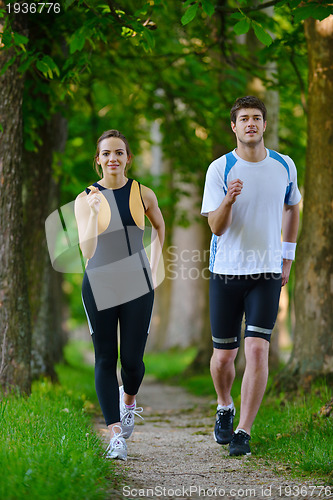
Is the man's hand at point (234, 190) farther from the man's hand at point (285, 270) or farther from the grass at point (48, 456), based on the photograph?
the grass at point (48, 456)

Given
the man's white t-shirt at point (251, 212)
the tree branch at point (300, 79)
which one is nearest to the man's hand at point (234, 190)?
the man's white t-shirt at point (251, 212)

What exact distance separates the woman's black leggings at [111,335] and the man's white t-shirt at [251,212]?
699 mm

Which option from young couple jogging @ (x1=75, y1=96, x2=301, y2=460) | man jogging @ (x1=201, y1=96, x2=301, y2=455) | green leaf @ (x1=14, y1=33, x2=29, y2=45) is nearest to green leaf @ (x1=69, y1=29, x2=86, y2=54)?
green leaf @ (x1=14, y1=33, x2=29, y2=45)

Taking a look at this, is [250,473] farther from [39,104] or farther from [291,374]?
[39,104]

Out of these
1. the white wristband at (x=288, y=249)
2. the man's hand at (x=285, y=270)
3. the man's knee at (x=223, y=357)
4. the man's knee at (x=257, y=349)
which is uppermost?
the white wristband at (x=288, y=249)

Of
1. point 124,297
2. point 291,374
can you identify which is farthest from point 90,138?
point 124,297

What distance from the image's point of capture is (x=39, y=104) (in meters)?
7.23

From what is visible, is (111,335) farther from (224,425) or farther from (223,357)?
(224,425)

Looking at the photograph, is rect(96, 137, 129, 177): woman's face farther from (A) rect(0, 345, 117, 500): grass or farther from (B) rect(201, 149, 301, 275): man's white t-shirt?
(A) rect(0, 345, 117, 500): grass

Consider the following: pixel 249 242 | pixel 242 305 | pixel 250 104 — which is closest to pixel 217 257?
pixel 249 242

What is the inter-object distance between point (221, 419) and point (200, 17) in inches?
215

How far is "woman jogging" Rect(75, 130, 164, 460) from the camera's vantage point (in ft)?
14.4

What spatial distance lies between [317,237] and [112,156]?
102 inches

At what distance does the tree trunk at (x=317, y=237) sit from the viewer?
20.1ft
